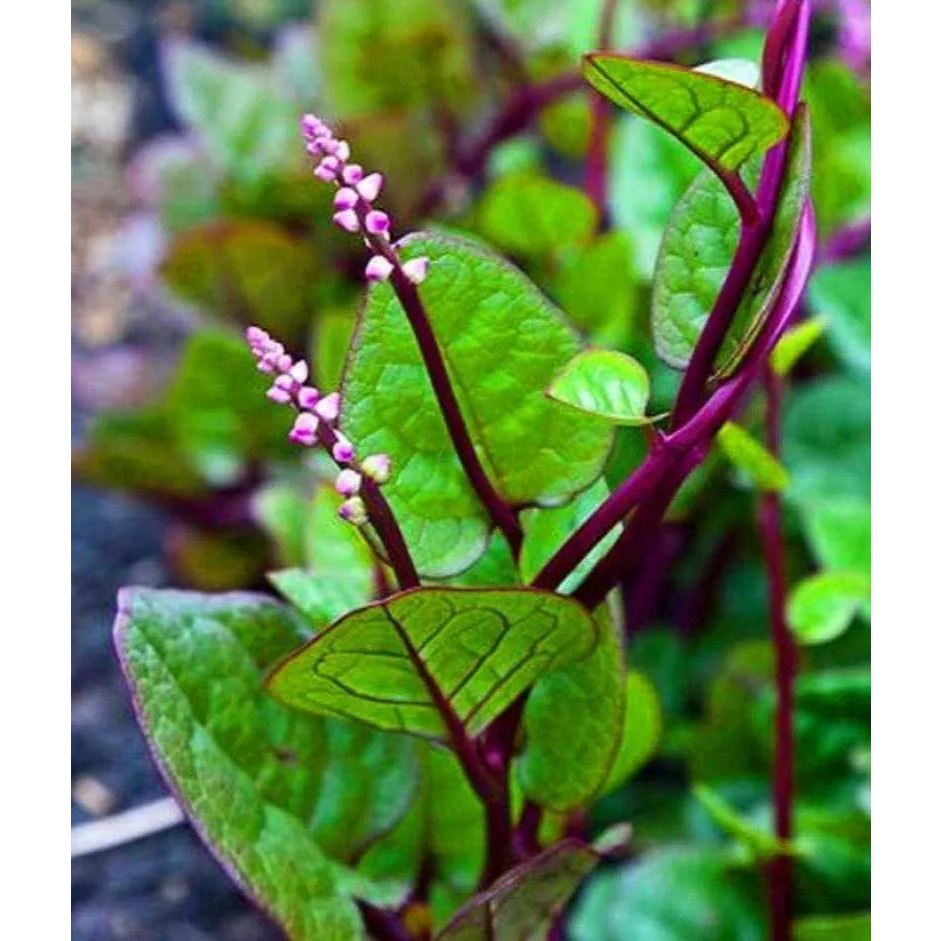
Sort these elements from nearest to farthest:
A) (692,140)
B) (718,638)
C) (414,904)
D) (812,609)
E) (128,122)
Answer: (692,140)
(414,904)
(812,609)
(718,638)
(128,122)

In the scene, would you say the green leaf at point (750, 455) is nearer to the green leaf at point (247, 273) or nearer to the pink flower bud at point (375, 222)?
the pink flower bud at point (375, 222)

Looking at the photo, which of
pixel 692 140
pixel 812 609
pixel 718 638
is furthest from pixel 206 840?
pixel 718 638

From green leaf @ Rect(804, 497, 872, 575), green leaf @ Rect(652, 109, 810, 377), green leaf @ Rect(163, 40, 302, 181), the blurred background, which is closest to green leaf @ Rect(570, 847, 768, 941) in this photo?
the blurred background

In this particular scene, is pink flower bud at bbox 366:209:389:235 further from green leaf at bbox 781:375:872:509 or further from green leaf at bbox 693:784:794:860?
green leaf at bbox 781:375:872:509

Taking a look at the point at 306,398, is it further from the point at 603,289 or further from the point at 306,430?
the point at 603,289

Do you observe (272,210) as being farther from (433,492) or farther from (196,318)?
(433,492)

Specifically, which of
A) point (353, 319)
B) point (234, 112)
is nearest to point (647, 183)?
point (353, 319)

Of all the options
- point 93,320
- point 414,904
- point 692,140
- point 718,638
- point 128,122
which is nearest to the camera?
point 692,140
